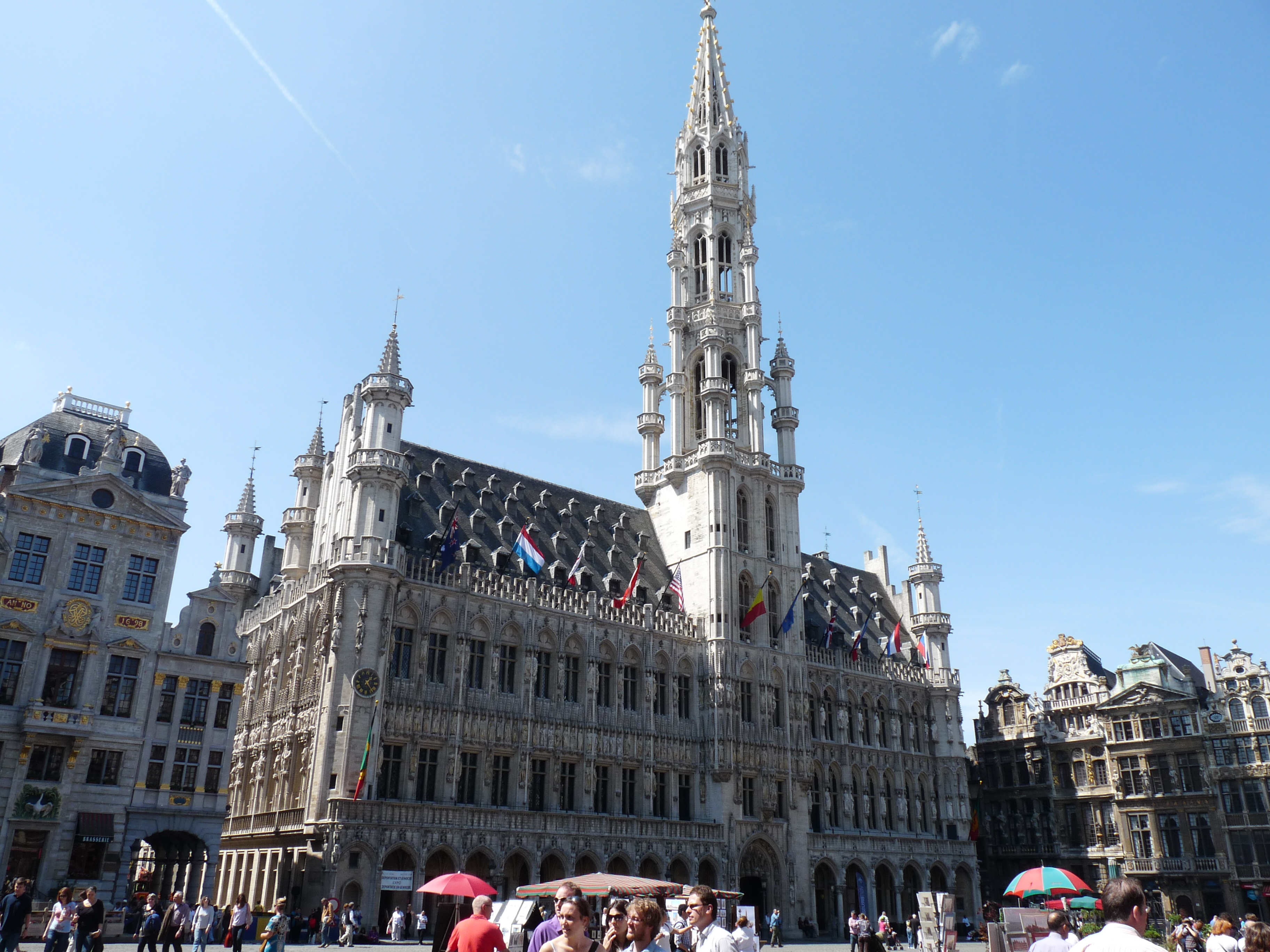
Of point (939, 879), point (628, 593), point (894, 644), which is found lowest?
point (939, 879)

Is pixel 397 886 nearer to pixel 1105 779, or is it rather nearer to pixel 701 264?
pixel 701 264

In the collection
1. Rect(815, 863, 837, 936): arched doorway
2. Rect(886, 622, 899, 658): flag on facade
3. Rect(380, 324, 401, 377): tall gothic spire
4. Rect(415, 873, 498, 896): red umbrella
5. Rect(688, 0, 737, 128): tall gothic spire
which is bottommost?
Rect(815, 863, 837, 936): arched doorway

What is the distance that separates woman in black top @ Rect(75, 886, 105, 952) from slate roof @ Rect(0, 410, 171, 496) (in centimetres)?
2034

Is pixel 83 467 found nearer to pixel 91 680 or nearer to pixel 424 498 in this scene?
pixel 91 680

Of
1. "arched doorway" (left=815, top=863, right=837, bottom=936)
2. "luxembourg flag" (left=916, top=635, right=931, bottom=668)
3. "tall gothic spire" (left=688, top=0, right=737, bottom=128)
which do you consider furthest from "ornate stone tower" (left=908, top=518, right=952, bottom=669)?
"tall gothic spire" (left=688, top=0, right=737, bottom=128)

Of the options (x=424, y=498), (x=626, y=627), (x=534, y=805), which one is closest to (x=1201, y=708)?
(x=626, y=627)

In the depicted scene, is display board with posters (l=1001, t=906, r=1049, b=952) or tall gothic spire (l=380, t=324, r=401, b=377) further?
tall gothic spire (l=380, t=324, r=401, b=377)

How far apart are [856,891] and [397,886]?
2909cm

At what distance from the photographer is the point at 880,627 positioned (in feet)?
223

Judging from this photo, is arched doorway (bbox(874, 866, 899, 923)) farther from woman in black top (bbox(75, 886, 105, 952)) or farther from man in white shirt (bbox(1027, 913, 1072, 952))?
man in white shirt (bbox(1027, 913, 1072, 952))

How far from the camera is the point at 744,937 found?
1221 cm

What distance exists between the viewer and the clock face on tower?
40.9m

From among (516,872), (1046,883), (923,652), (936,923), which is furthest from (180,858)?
(923,652)

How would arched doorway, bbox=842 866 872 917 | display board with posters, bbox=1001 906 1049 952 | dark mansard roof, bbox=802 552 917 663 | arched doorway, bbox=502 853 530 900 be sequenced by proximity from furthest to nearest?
dark mansard roof, bbox=802 552 917 663
arched doorway, bbox=842 866 872 917
arched doorway, bbox=502 853 530 900
display board with posters, bbox=1001 906 1049 952
